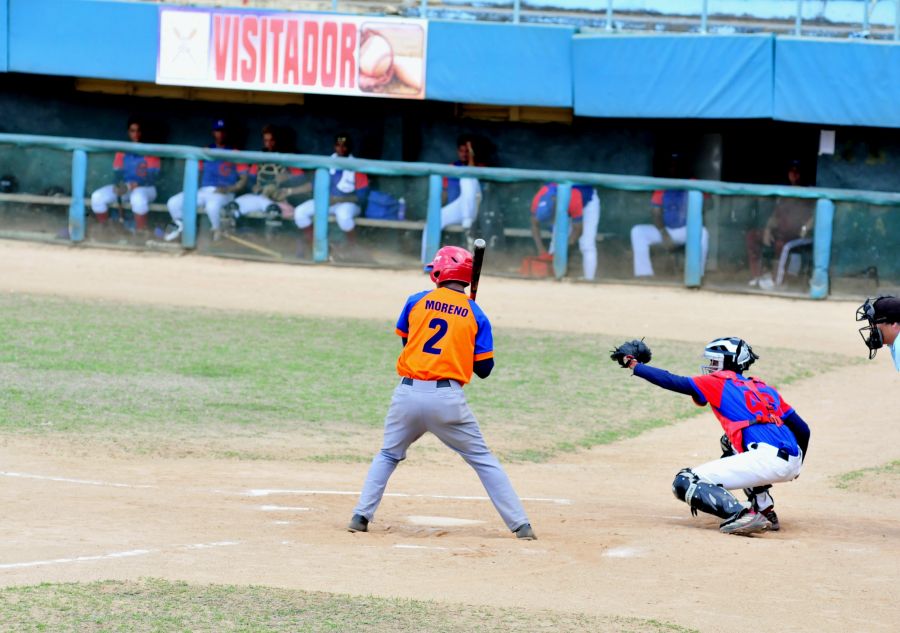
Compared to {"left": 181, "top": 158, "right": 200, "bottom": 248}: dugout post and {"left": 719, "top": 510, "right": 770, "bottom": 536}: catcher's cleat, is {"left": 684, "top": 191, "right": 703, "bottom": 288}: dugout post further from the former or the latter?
{"left": 719, "top": 510, "right": 770, "bottom": 536}: catcher's cleat

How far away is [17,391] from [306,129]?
43.2 feet

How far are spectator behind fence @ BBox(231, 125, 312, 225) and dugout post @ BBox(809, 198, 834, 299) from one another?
7309mm

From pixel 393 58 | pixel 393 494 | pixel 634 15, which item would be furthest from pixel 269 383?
pixel 634 15

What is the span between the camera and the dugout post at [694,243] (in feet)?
65.1

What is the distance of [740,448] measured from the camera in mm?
8711

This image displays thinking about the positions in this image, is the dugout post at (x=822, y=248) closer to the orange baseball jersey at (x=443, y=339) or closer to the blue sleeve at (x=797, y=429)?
the blue sleeve at (x=797, y=429)

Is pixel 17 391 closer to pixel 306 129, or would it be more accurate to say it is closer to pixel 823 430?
pixel 823 430

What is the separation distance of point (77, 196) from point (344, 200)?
13.6 ft

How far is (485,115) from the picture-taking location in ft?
78.4

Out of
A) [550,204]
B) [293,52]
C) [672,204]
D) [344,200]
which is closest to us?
[672,204]

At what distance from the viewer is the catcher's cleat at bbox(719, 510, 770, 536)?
28.0 ft

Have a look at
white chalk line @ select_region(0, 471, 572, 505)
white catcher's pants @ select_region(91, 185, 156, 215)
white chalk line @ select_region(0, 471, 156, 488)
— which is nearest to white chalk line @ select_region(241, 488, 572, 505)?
white chalk line @ select_region(0, 471, 572, 505)

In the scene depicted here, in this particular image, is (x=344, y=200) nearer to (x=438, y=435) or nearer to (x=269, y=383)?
(x=269, y=383)

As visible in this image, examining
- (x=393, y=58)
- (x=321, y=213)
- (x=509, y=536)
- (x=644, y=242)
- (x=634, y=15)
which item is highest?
(x=634, y=15)
